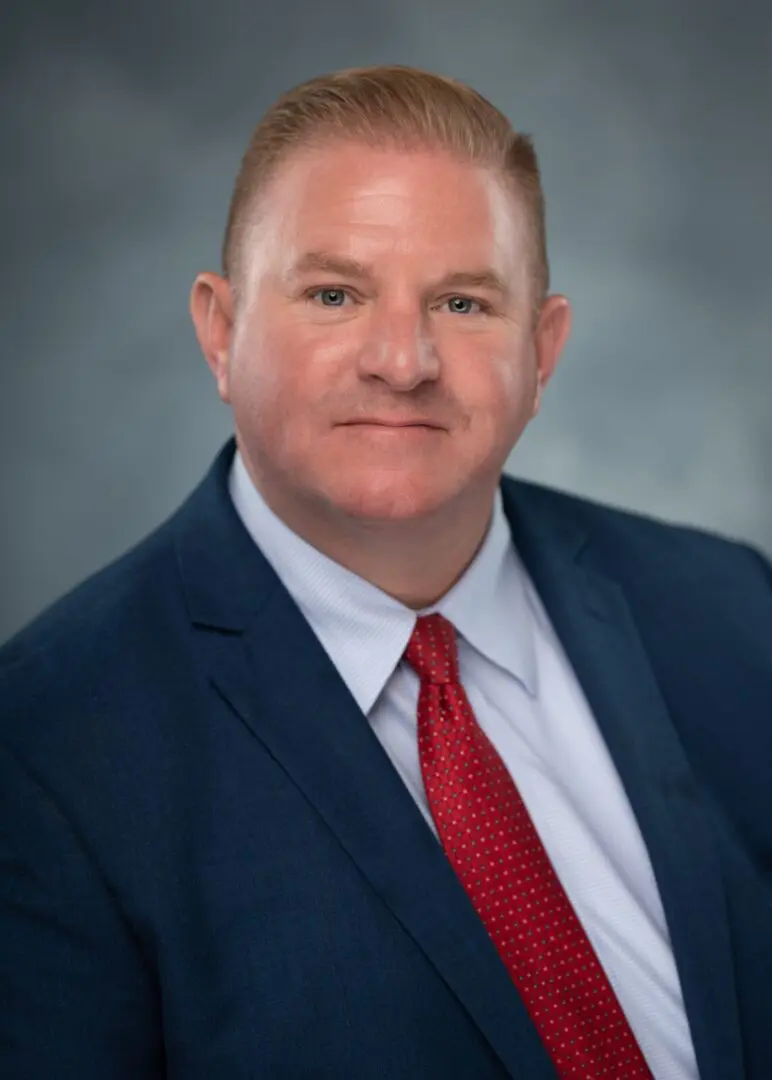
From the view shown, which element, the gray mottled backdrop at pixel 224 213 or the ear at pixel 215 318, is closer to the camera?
the ear at pixel 215 318

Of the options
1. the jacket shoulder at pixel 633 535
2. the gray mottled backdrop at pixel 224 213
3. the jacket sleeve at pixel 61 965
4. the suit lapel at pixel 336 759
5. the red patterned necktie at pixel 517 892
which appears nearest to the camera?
the jacket sleeve at pixel 61 965

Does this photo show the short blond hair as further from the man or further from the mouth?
the mouth

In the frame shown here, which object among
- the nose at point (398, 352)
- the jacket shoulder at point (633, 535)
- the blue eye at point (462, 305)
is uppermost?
the blue eye at point (462, 305)

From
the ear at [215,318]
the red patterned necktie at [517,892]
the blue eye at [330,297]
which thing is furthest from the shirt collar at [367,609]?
the blue eye at [330,297]

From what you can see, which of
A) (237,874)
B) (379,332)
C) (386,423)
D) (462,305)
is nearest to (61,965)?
(237,874)

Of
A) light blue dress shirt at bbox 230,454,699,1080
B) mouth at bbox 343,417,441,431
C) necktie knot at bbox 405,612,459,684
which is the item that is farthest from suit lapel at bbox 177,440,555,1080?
mouth at bbox 343,417,441,431

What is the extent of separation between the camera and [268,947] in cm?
228

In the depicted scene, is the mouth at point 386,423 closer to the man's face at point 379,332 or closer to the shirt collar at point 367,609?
the man's face at point 379,332

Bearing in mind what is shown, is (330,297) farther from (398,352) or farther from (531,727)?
(531,727)

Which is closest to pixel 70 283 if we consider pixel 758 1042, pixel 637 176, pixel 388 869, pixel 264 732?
pixel 637 176

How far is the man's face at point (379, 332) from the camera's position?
251 cm

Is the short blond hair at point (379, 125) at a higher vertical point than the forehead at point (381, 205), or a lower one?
higher

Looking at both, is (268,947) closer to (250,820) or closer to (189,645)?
(250,820)

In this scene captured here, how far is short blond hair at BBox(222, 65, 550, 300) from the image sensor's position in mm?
2572
